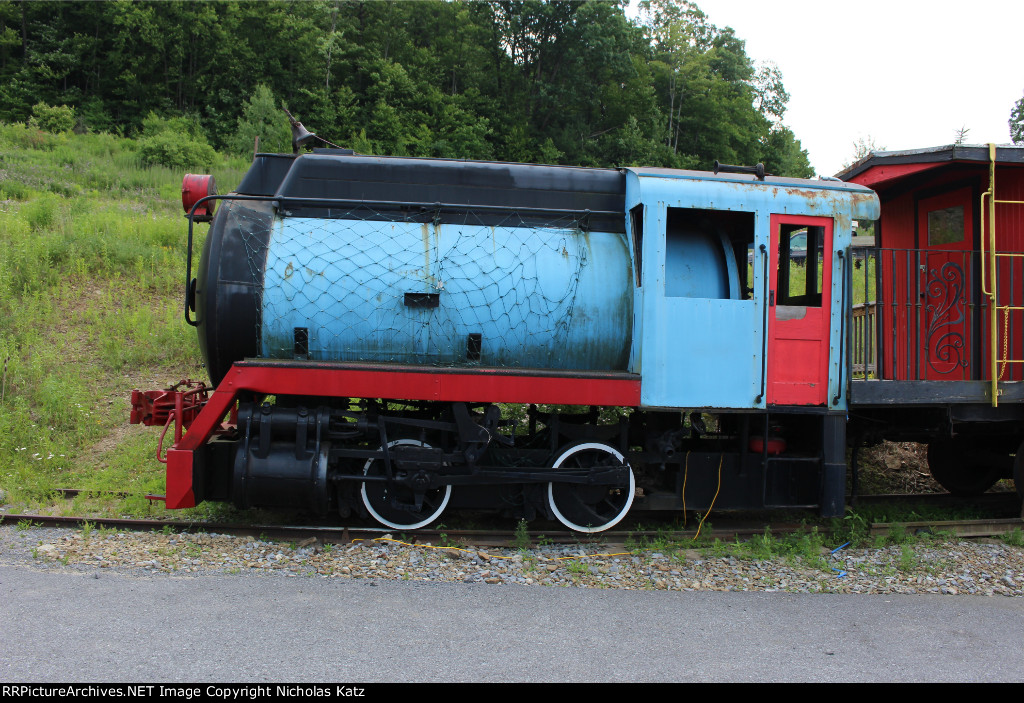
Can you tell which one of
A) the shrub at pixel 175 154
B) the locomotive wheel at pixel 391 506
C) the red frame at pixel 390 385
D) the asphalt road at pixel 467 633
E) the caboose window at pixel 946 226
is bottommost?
the asphalt road at pixel 467 633

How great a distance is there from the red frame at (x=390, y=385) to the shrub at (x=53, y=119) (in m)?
25.2

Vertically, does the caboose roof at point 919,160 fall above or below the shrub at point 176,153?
below

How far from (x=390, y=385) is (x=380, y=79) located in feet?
103

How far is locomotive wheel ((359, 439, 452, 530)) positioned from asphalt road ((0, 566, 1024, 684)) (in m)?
1.09

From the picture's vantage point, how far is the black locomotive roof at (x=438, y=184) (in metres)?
6.23

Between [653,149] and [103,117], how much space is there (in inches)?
990

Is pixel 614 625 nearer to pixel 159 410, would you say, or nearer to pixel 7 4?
pixel 159 410

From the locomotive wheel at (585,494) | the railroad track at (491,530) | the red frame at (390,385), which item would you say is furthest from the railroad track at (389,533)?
the red frame at (390,385)

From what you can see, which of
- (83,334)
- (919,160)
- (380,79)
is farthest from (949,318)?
(380,79)

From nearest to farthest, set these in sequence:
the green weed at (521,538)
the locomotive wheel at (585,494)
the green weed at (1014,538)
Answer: the green weed at (521,538)
the locomotive wheel at (585,494)
the green weed at (1014,538)

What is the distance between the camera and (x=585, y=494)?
621cm

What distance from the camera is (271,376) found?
5656mm

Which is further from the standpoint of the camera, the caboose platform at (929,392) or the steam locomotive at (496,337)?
the caboose platform at (929,392)

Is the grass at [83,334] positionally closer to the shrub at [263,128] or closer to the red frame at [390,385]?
the red frame at [390,385]
